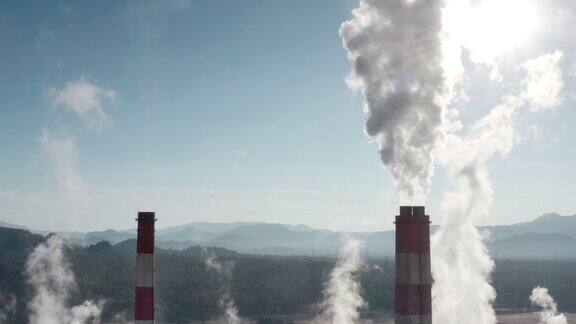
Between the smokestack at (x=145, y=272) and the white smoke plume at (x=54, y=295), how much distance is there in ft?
125

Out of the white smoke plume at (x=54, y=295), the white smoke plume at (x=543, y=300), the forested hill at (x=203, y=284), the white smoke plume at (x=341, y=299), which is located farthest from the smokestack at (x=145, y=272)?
the white smoke plume at (x=543, y=300)

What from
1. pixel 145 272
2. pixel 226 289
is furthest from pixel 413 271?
pixel 226 289

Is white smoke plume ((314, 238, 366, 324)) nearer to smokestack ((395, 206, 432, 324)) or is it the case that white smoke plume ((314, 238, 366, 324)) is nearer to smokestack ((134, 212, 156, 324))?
smokestack ((134, 212, 156, 324))

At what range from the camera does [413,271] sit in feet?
70.3

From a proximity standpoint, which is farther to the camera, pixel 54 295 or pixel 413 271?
pixel 54 295

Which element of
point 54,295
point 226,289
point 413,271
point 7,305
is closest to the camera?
point 413,271

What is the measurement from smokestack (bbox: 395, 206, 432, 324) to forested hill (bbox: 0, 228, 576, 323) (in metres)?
53.2

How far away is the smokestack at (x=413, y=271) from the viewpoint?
21.2 metres

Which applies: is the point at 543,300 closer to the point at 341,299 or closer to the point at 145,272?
the point at 341,299

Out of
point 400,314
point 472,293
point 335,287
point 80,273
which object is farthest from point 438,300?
point 80,273

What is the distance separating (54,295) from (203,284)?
21410mm

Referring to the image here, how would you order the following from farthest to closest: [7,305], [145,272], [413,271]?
[7,305] < [145,272] < [413,271]

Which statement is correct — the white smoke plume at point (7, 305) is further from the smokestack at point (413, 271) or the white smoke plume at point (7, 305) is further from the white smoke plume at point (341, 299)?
the smokestack at point (413, 271)

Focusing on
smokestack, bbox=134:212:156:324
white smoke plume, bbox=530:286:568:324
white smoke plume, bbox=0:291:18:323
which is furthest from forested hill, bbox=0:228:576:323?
smokestack, bbox=134:212:156:324
